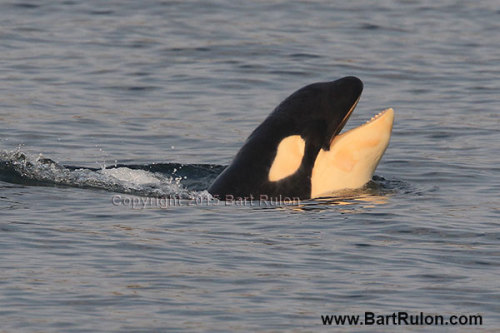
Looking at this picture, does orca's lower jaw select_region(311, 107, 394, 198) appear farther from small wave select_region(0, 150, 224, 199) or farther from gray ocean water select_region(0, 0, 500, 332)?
small wave select_region(0, 150, 224, 199)

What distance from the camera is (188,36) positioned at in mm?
25297

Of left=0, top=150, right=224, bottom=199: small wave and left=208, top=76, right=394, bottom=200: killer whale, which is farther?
left=0, top=150, right=224, bottom=199: small wave

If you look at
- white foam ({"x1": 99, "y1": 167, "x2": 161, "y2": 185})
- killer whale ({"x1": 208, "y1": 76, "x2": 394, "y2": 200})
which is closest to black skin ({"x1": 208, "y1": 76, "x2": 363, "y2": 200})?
killer whale ({"x1": 208, "y1": 76, "x2": 394, "y2": 200})

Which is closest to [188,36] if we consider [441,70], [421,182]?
[441,70]

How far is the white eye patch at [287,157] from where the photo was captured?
1221 centimetres

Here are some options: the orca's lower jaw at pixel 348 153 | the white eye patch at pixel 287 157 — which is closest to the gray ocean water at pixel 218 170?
the orca's lower jaw at pixel 348 153

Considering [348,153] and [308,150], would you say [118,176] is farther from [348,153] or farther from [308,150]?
[348,153]

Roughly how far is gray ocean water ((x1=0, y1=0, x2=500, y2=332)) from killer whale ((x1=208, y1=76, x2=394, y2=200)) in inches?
9.3

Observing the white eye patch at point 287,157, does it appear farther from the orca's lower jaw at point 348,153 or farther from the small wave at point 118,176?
the small wave at point 118,176

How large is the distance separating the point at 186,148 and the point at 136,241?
5579 mm

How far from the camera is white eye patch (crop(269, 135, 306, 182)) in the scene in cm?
1221

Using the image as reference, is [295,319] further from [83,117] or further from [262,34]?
[262,34]

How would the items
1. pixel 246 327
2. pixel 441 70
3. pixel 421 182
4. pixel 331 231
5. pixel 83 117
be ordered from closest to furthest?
pixel 246 327 < pixel 331 231 < pixel 421 182 < pixel 83 117 < pixel 441 70

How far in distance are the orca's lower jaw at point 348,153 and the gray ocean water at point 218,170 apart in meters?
0.22
